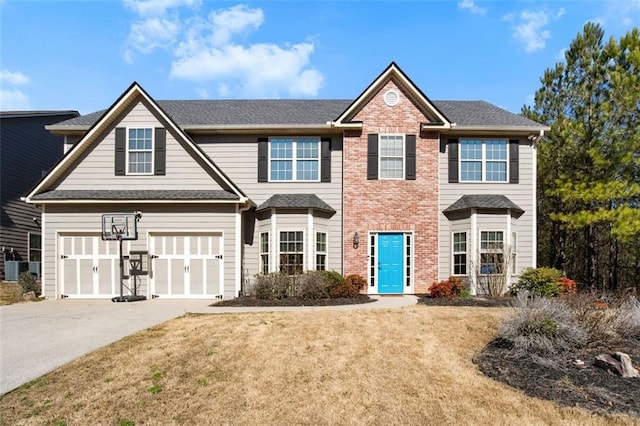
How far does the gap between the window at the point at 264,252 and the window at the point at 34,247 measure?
39.8ft

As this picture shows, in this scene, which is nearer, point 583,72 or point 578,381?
point 578,381

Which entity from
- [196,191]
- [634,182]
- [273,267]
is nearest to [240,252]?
[273,267]

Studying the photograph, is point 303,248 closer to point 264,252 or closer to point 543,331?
point 264,252

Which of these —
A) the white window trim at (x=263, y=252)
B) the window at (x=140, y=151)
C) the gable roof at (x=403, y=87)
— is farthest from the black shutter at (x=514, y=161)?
the window at (x=140, y=151)

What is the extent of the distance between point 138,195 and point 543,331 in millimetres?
12164

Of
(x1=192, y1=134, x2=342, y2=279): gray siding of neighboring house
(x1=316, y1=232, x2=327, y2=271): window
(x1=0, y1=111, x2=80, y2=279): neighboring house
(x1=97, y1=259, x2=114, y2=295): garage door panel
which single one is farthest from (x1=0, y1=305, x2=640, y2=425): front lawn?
(x1=0, y1=111, x2=80, y2=279): neighboring house

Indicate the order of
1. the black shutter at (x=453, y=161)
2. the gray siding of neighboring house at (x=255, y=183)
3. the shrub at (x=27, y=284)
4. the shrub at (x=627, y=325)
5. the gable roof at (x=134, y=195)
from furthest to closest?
1. the black shutter at (x=453, y=161)
2. the gray siding of neighboring house at (x=255, y=183)
3. the shrub at (x=27, y=284)
4. the gable roof at (x=134, y=195)
5. the shrub at (x=627, y=325)

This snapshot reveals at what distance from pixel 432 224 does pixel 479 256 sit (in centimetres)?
190

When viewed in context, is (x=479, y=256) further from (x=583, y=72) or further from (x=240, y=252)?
(x=583, y=72)

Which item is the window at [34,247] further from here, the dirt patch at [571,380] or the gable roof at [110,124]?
the dirt patch at [571,380]

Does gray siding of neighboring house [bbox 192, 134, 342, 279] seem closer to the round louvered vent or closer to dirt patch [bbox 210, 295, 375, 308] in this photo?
the round louvered vent

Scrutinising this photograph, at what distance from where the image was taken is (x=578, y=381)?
6.55 metres

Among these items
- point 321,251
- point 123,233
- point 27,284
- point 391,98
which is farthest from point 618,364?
point 27,284

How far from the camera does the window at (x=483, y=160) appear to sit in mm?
16219
